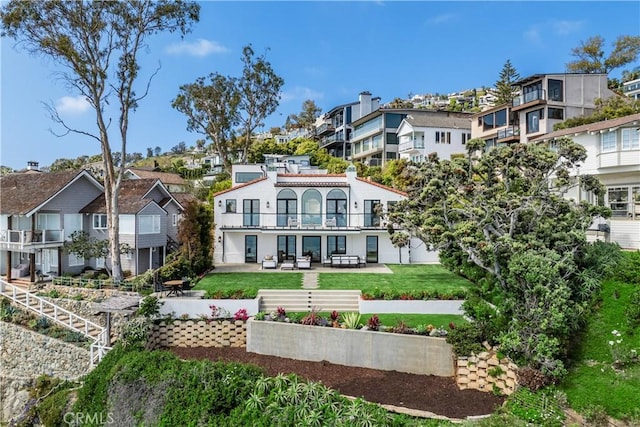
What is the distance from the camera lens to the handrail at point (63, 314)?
15781 mm

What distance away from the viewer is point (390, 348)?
13.5 metres

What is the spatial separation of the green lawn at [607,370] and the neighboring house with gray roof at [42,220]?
2459 centimetres

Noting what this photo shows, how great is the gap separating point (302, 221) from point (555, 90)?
83.5 feet

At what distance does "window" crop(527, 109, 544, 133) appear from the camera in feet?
115

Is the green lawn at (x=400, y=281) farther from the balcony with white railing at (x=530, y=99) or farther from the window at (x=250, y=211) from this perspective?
the balcony with white railing at (x=530, y=99)

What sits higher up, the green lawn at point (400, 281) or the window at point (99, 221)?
the window at point (99, 221)

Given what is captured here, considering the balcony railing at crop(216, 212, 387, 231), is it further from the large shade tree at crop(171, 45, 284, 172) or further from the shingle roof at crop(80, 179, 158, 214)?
the large shade tree at crop(171, 45, 284, 172)

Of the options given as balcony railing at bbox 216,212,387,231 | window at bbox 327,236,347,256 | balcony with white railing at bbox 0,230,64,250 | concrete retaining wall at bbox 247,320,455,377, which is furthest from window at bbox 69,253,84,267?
window at bbox 327,236,347,256

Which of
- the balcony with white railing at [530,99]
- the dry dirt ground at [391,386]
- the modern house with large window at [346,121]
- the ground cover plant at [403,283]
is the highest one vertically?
the modern house with large window at [346,121]

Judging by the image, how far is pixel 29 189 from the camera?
24125mm

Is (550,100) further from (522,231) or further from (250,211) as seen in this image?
(250,211)

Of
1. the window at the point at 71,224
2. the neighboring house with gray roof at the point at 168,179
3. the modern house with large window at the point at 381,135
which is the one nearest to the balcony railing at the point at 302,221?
the window at the point at 71,224

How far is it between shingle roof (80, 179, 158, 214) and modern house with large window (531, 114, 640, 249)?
2291 cm

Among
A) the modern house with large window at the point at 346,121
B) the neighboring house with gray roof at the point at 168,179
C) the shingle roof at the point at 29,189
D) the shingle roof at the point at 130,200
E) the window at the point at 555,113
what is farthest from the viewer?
the modern house with large window at the point at 346,121
